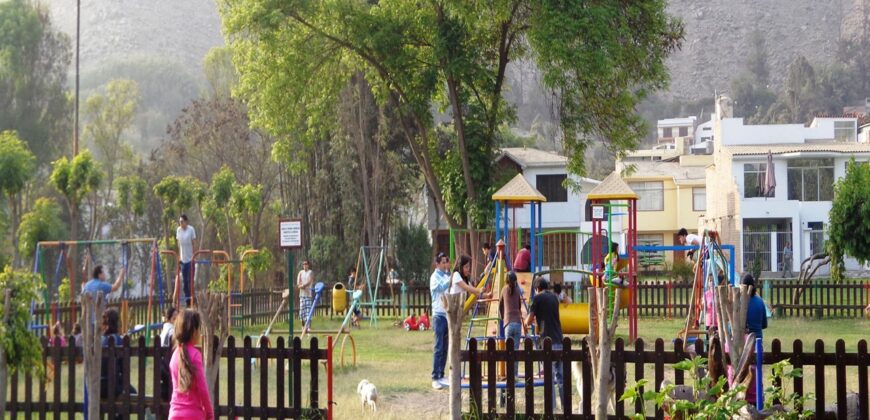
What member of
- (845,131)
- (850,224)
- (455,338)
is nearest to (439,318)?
(455,338)

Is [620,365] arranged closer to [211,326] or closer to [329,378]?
[329,378]

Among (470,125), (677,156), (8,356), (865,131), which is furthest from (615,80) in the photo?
(677,156)

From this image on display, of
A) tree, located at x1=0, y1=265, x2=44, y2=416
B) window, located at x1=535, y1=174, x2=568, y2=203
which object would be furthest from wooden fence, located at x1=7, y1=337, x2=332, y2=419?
window, located at x1=535, y1=174, x2=568, y2=203

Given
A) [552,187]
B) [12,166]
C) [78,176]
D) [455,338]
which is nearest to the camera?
[455,338]

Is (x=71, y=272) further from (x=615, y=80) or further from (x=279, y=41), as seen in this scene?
(x=615, y=80)

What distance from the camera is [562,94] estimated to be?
27656 mm

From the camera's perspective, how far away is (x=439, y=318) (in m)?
15.8

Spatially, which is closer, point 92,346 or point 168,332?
point 92,346

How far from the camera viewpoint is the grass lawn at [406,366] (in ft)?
50.5

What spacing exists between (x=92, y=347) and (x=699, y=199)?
6311 cm

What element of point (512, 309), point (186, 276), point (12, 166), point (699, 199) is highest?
point (699, 199)

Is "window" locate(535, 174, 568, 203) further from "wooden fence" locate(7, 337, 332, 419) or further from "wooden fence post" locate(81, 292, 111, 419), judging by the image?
"wooden fence post" locate(81, 292, 111, 419)

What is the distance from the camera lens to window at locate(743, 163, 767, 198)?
5888 cm

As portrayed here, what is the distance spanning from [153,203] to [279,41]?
38.4 meters
